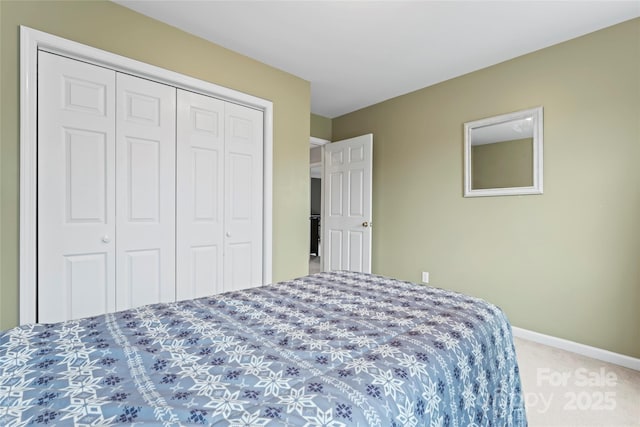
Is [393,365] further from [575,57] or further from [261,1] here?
[575,57]

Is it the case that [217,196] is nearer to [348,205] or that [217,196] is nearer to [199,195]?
[199,195]

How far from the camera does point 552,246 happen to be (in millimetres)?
2561

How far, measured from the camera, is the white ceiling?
2.09 m

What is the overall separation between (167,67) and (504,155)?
2961 mm

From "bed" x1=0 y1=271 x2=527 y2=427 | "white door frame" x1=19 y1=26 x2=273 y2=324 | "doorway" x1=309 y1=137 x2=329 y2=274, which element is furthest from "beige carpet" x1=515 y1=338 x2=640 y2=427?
"doorway" x1=309 y1=137 x2=329 y2=274

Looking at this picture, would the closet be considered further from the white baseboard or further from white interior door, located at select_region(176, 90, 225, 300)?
the white baseboard

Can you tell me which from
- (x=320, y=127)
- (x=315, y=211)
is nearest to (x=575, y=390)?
(x=320, y=127)

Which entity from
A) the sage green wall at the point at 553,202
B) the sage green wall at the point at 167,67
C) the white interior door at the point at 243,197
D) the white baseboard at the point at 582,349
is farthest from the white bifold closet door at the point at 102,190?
the white baseboard at the point at 582,349

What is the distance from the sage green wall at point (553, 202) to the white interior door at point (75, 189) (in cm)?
290

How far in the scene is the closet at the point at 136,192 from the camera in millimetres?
1906

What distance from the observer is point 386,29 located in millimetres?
2338

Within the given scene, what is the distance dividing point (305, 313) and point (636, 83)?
2.81m

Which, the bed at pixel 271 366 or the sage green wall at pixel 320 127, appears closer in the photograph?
the bed at pixel 271 366

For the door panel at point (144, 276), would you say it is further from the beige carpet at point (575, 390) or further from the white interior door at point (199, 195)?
the beige carpet at point (575, 390)
